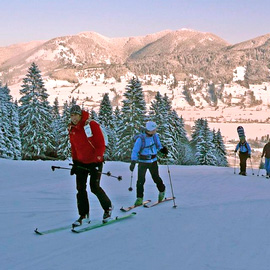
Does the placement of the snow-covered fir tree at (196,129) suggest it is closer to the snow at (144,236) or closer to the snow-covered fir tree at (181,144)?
the snow-covered fir tree at (181,144)

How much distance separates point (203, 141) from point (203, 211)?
42032mm

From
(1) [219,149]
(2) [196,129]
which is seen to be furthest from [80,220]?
(2) [196,129]

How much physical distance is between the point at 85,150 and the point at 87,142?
17 cm

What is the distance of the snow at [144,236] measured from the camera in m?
4.64

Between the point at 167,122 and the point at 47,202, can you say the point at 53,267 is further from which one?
the point at 167,122

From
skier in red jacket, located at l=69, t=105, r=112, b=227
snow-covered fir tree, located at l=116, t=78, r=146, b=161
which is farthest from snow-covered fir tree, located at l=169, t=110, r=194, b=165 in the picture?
skier in red jacket, located at l=69, t=105, r=112, b=227

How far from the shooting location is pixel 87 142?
6281 millimetres

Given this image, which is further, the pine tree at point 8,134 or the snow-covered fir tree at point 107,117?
the snow-covered fir tree at point 107,117

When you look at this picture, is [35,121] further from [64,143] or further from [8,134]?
[64,143]

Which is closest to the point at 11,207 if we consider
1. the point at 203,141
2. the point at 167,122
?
the point at 167,122

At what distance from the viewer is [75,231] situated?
6059 mm

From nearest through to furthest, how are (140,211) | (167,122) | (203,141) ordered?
(140,211) < (167,122) < (203,141)

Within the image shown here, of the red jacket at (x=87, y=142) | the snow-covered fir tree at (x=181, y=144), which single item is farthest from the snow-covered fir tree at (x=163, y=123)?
the red jacket at (x=87, y=142)

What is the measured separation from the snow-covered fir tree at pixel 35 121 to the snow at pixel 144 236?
95.4ft
